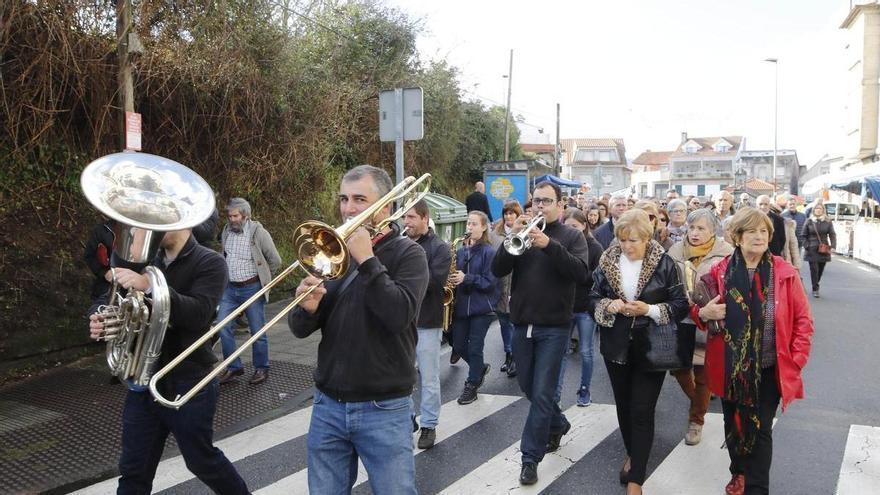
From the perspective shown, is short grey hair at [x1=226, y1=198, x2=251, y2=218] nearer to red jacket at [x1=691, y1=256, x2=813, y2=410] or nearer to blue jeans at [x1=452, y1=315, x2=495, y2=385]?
blue jeans at [x1=452, y1=315, x2=495, y2=385]

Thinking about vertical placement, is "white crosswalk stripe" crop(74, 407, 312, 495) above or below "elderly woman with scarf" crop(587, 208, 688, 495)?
below

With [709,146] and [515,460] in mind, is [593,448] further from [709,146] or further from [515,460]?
[709,146]

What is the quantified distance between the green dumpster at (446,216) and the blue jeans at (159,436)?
9060mm

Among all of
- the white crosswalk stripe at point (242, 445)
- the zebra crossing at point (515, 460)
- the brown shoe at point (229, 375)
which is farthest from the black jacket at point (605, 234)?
the brown shoe at point (229, 375)

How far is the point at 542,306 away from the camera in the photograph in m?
4.20

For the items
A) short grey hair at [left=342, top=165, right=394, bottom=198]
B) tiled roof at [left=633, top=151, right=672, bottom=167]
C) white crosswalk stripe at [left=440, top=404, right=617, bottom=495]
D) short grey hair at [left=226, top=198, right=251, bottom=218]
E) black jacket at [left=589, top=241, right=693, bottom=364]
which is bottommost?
white crosswalk stripe at [left=440, top=404, right=617, bottom=495]

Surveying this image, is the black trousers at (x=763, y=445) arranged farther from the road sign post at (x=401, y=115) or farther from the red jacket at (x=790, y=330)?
the road sign post at (x=401, y=115)

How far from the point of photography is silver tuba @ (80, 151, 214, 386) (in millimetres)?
2781

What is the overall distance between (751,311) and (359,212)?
2419mm

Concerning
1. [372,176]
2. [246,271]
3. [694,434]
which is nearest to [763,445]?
[694,434]

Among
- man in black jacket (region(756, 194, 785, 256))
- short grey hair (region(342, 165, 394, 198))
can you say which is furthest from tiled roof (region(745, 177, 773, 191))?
short grey hair (region(342, 165, 394, 198))

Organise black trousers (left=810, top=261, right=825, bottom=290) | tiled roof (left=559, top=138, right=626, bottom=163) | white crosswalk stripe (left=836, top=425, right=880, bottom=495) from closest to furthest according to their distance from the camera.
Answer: white crosswalk stripe (left=836, top=425, right=880, bottom=495) < black trousers (left=810, top=261, right=825, bottom=290) < tiled roof (left=559, top=138, right=626, bottom=163)

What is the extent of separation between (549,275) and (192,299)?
7.29 feet

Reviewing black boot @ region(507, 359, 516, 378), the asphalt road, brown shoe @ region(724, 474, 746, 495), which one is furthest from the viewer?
black boot @ region(507, 359, 516, 378)
